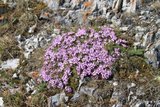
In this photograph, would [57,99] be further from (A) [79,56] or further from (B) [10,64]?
(B) [10,64]

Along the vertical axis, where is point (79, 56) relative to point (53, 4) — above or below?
below

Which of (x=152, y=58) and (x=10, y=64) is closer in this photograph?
(x=152, y=58)

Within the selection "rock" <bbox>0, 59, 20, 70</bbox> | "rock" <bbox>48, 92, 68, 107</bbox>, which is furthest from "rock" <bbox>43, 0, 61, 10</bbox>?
"rock" <bbox>48, 92, 68, 107</bbox>

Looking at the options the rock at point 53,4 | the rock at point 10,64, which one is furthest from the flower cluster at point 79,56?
the rock at point 53,4

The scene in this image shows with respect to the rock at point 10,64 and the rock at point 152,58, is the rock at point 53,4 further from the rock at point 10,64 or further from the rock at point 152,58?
the rock at point 152,58

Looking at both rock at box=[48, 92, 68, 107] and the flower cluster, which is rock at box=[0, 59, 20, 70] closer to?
the flower cluster

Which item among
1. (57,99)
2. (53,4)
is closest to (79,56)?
(57,99)

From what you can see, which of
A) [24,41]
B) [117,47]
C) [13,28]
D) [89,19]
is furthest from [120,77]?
[13,28]
